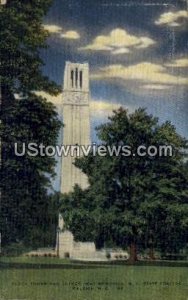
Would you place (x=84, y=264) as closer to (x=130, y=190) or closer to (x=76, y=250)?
(x=76, y=250)

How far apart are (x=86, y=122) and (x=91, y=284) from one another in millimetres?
678

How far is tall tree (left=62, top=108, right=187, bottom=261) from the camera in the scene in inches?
139

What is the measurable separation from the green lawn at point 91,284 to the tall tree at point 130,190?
14 centimetres

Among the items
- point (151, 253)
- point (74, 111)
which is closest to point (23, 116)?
point (74, 111)

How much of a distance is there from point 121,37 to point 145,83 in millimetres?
218

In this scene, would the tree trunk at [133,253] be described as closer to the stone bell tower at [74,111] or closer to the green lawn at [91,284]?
the green lawn at [91,284]

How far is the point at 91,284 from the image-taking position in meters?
3.46

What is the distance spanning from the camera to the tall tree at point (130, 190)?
3.54 m

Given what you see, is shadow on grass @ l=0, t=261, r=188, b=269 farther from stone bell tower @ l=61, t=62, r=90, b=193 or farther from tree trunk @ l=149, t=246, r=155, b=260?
stone bell tower @ l=61, t=62, r=90, b=193

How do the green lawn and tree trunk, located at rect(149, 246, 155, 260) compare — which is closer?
the green lawn

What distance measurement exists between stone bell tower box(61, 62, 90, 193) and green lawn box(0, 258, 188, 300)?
0.37m

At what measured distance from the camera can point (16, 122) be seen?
11.8 ft

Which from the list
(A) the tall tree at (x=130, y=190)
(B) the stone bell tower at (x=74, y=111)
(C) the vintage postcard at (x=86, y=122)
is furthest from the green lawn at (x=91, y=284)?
(B) the stone bell tower at (x=74, y=111)

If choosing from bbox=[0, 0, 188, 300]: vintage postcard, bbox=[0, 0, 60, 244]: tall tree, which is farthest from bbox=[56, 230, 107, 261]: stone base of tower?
bbox=[0, 0, 60, 244]: tall tree
